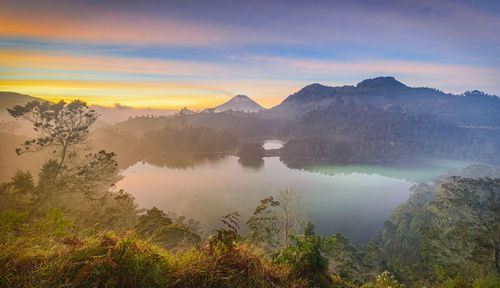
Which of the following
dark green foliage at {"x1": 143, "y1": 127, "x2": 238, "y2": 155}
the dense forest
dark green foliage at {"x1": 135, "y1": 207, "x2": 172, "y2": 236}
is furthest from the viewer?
dark green foliage at {"x1": 143, "y1": 127, "x2": 238, "y2": 155}

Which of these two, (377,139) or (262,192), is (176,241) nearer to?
(262,192)

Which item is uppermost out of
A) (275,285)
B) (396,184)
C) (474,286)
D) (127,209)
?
(275,285)

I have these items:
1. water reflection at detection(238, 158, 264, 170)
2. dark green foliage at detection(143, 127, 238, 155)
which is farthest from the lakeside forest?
dark green foliage at detection(143, 127, 238, 155)

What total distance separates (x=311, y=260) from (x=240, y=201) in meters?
35.7

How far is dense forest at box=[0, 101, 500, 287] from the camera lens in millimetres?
1856

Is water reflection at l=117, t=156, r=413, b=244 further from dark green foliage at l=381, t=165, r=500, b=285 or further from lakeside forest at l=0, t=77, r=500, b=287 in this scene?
→ dark green foliage at l=381, t=165, r=500, b=285

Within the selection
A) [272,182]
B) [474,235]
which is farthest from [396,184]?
[474,235]

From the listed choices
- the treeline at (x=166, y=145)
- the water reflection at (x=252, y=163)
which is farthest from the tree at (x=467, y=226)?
the treeline at (x=166, y=145)

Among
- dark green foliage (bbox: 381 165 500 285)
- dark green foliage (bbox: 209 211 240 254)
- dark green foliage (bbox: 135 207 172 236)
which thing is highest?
dark green foliage (bbox: 209 211 240 254)

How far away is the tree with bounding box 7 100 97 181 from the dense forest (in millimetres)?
73

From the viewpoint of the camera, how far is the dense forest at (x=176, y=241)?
1.86 meters

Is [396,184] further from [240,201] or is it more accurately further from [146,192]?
[146,192]

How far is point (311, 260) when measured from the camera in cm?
259

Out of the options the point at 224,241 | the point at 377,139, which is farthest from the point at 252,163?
the point at 377,139
